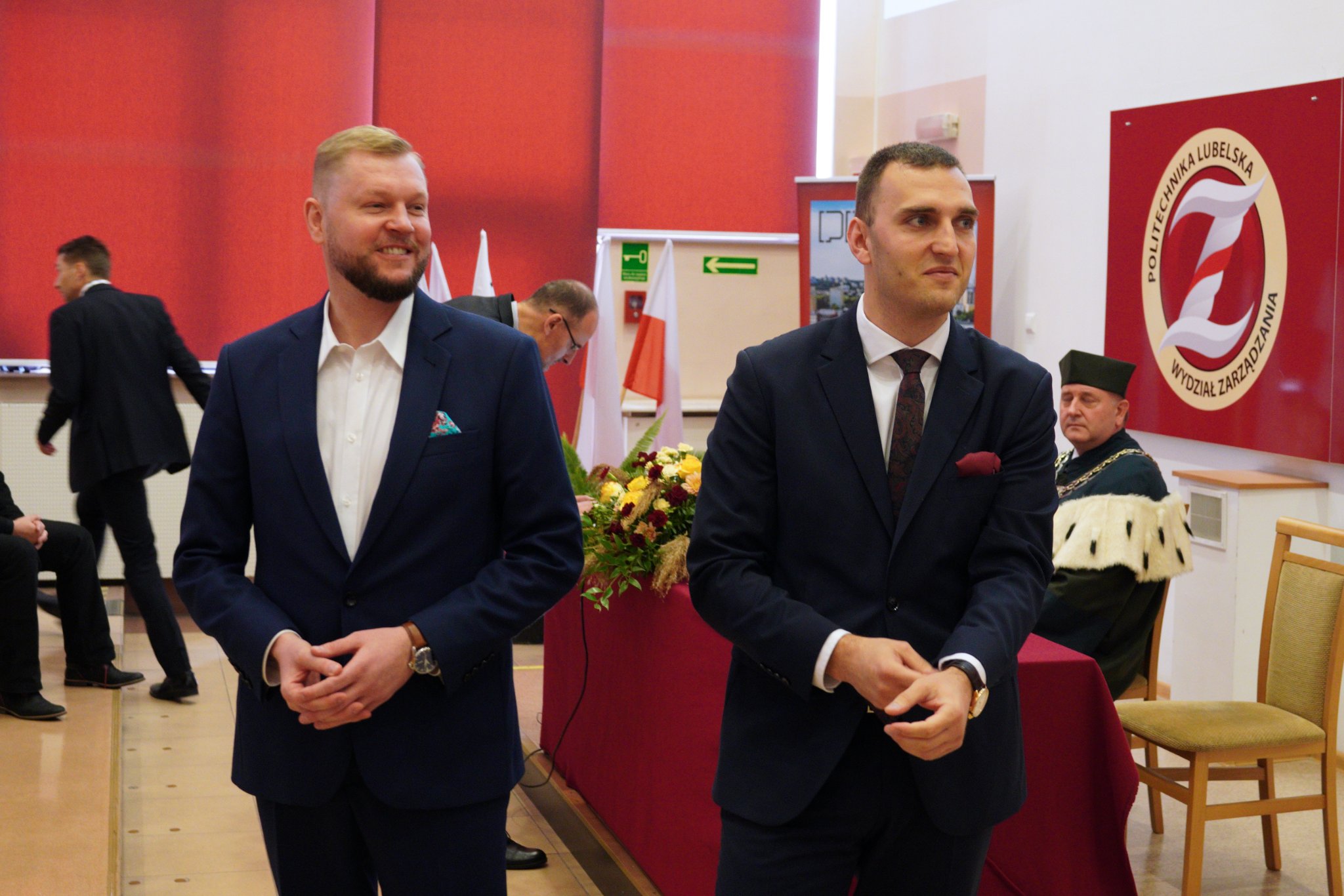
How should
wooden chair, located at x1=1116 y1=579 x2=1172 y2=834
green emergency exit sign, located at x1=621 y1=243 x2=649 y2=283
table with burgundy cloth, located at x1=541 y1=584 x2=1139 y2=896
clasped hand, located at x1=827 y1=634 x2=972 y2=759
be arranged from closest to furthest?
clasped hand, located at x1=827 y1=634 x2=972 y2=759, table with burgundy cloth, located at x1=541 y1=584 x2=1139 y2=896, wooden chair, located at x1=1116 y1=579 x2=1172 y2=834, green emergency exit sign, located at x1=621 y1=243 x2=649 y2=283

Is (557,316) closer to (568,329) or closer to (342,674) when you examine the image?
(568,329)

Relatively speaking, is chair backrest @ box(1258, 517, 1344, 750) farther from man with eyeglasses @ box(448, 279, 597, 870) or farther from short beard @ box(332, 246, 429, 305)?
short beard @ box(332, 246, 429, 305)

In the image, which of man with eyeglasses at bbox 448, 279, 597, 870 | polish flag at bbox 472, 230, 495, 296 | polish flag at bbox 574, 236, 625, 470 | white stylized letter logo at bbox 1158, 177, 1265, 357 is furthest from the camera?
polish flag at bbox 472, 230, 495, 296

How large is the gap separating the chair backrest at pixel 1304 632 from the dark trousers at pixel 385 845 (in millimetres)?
2457

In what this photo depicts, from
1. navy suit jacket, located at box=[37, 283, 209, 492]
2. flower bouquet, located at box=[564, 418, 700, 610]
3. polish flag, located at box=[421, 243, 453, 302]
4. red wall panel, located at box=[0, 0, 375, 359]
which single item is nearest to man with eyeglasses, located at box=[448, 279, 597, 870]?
flower bouquet, located at box=[564, 418, 700, 610]

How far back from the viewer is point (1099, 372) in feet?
12.4

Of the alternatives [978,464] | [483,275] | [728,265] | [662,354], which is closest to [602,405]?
[662,354]

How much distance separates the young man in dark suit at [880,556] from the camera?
1.61 meters

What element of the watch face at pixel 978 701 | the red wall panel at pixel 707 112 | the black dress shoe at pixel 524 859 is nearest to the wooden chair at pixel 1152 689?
the black dress shoe at pixel 524 859

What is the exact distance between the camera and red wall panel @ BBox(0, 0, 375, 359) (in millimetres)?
6453

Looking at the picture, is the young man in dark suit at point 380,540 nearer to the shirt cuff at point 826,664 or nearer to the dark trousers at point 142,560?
the shirt cuff at point 826,664

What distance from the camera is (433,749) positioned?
5.65 feet

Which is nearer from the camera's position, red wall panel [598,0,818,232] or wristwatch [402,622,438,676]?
wristwatch [402,622,438,676]

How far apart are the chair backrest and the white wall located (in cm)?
122
